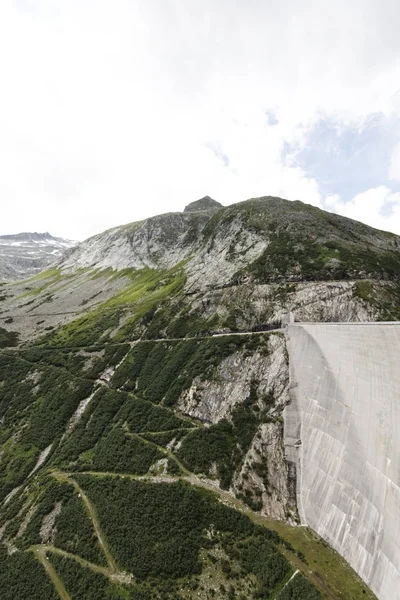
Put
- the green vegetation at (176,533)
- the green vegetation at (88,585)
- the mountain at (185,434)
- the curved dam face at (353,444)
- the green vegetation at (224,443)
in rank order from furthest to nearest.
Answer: the green vegetation at (224,443), the mountain at (185,434), the green vegetation at (176,533), the green vegetation at (88,585), the curved dam face at (353,444)

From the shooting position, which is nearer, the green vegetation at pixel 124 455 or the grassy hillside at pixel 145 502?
the grassy hillside at pixel 145 502

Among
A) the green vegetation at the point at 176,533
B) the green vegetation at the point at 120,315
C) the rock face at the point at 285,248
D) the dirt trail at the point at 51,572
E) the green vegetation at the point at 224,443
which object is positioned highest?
the rock face at the point at 285,248

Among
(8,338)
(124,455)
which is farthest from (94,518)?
(8,338)

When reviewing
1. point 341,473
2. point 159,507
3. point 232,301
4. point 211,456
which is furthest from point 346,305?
point 159,507

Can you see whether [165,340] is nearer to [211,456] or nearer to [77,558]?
[211,456]

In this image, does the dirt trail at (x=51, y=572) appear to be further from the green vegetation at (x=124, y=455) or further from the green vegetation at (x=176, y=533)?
the green vegetation at (x=124, y=455)

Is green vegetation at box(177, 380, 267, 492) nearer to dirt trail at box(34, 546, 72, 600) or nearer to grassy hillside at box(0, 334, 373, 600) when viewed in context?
grassy hillside at box(0, 334, 373, 600)

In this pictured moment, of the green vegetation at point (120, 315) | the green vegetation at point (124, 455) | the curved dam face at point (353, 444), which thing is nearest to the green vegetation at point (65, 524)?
the green vegetation at point (124, 455)
